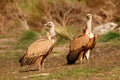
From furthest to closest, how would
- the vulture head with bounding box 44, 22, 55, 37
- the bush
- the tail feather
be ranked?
the bush < the tail feather < the vulture head with bounding box 44, 22, 55, 37

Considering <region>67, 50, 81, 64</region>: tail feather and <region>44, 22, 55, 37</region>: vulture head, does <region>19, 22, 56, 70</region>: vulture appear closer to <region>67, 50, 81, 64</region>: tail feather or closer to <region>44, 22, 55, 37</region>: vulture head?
<region>44, 22, 55, 37</region>: vulture head

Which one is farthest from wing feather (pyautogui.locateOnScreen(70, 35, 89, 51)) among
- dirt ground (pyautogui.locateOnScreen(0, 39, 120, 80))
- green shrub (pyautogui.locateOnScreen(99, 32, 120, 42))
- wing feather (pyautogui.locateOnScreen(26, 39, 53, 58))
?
green shrub (pyautogui.locateOnScreen(99, 32, 120, 42))

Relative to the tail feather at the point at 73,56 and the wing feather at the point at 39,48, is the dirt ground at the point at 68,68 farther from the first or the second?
the wing feather at the point at 39,48

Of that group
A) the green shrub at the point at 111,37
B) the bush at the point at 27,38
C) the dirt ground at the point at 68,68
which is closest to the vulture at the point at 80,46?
the dirt ground at the point at 68,68

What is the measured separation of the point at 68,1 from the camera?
25594 millimetres

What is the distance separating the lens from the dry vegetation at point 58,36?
11641mm

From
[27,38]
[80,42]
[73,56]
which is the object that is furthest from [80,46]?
[27,38]

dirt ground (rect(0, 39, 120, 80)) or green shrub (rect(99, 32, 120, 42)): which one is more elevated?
green shrub (rect(99, 32, 120, 42))

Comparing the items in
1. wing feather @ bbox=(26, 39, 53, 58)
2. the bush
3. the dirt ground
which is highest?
the bush

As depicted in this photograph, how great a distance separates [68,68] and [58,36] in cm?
834

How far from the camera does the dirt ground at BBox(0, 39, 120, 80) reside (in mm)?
11023

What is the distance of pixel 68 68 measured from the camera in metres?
12.5

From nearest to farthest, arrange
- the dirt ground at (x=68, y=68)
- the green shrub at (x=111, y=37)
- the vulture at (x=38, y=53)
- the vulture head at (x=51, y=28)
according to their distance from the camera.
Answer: the dirt ground at (x=68, y=68), the vulture at (x=38, y=53), the vulture head at (x=51, y=28), the green shrub at (x=111, y=37)

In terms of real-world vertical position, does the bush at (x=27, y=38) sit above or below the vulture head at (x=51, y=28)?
above
